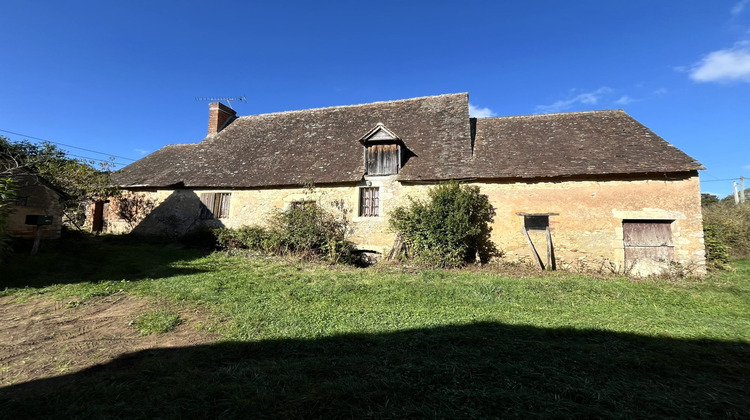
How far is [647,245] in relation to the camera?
1010 cm

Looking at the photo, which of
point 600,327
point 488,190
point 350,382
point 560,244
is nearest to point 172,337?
point 350,382

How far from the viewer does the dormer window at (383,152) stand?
41.5 ft

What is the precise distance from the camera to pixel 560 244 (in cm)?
1070

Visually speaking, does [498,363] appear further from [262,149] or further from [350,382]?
[262,149]

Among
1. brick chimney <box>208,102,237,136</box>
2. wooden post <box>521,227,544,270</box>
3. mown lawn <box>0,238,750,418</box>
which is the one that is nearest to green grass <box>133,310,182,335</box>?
mown lawn <box>0,238,750,418</box>

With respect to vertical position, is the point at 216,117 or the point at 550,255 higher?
the point at 216,117

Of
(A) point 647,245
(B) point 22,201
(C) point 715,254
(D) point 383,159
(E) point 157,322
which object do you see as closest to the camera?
(E) point 157,322

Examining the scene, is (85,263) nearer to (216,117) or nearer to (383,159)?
(383,159)

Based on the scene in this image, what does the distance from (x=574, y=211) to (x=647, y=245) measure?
2.37m

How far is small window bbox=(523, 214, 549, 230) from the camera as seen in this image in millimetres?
10914

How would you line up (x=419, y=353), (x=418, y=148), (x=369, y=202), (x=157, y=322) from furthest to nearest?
(x=418, y=148), (x=369, y=202), (x=157, y=322), (x=419, y=353)

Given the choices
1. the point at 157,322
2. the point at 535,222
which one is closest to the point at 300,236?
the point at 157,322

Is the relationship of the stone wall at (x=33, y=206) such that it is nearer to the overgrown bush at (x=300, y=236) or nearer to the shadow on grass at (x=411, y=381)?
the overgrown bush at (x=300, y=236)

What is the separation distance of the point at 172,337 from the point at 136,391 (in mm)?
1665
